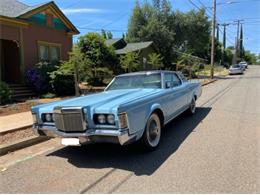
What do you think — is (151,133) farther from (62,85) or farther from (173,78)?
(62,85)

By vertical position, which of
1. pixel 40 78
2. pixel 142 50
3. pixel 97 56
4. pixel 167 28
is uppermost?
pixel 167 28

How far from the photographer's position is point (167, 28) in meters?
34.0

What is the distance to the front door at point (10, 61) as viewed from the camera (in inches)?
623

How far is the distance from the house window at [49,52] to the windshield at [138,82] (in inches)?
412

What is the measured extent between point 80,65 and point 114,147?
27.8 ft

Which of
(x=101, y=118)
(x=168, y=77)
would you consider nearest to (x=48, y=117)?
(x=101, y=118)

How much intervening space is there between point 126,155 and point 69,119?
1.29 metres

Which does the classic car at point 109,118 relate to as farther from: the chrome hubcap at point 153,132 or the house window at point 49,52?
the house window at point 49,52

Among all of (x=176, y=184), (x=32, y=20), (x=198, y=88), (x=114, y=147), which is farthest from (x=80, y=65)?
(x=176, y=184)

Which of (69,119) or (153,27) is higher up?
(153,27)

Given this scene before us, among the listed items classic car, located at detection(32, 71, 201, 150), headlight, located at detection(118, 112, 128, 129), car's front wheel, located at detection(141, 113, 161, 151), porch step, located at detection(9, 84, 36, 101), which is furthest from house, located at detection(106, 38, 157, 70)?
headlight, located at detection(118, 112, 128, 129)

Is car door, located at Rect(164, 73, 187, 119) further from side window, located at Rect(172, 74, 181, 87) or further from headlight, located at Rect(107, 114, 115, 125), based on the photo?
headlight, located at Rect(107, 114, 115, 125)

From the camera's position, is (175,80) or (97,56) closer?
(175,80)

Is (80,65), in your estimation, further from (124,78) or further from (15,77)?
(124,78)
